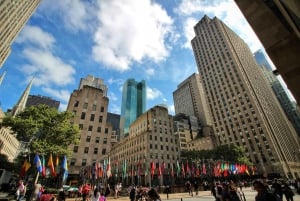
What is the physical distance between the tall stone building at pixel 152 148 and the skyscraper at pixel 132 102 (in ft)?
294

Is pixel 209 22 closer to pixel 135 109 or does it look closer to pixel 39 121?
pixel 135 109

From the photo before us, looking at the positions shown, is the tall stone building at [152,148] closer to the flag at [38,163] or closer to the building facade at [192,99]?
the flag at [38,163]

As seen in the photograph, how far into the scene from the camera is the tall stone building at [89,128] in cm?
4100

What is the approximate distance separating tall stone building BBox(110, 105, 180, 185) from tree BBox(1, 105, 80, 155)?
31.9 metres

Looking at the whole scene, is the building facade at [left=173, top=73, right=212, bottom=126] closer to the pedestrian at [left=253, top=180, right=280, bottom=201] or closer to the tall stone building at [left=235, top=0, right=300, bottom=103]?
the pedestrian at [left=253, top=180, right=280, bottom=201]

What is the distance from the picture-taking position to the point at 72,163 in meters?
39.2

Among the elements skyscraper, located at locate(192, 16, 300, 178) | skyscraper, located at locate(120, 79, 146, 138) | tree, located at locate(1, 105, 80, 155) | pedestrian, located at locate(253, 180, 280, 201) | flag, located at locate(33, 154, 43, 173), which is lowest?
pedestrian, located at locate(253, 180, 280, 201)

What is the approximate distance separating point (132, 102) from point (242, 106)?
106 meters

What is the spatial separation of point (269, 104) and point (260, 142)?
32516 millimetres

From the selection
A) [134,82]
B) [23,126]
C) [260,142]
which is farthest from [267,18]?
[134,82]

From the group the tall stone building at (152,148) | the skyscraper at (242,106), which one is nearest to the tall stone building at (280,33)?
the tall stone building at (152,148)

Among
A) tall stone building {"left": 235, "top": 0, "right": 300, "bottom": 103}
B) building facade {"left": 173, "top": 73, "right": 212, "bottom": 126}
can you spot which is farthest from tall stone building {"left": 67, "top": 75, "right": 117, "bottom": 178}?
building facade {"left": 173, "top": 73, "right": 212, "bottom": 126}

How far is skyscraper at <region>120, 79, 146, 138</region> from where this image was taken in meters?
163

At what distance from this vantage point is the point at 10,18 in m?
68.1
